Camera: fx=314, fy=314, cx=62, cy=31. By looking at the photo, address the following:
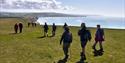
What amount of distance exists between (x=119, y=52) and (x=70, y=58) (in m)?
5.36

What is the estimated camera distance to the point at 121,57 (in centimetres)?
2217

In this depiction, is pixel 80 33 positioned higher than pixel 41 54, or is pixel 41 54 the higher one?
pixel 80 33

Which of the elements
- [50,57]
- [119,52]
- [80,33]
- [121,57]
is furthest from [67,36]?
[119,52]

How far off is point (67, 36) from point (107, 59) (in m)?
3.34

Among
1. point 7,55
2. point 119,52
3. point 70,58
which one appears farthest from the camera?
point 119,52

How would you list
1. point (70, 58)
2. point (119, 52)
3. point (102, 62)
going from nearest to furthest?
1. point (102, 62)
2. point (70, 58)
3. point (119, 52)

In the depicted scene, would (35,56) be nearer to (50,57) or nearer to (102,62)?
(50,57)

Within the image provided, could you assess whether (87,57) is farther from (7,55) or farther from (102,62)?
(7,55)

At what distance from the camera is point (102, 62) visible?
65.3 feet

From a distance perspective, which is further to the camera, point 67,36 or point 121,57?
point 121,57

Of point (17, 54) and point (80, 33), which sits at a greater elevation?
point (80, 33)

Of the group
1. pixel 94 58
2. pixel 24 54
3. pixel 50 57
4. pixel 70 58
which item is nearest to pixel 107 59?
pixel 94 58

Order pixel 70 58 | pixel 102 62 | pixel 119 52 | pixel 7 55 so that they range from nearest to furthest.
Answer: pixel 102 62 < pixel 70 58 < pixel 7 55 < pixel 119 52

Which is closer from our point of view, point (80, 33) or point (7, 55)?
point (80, 33)
